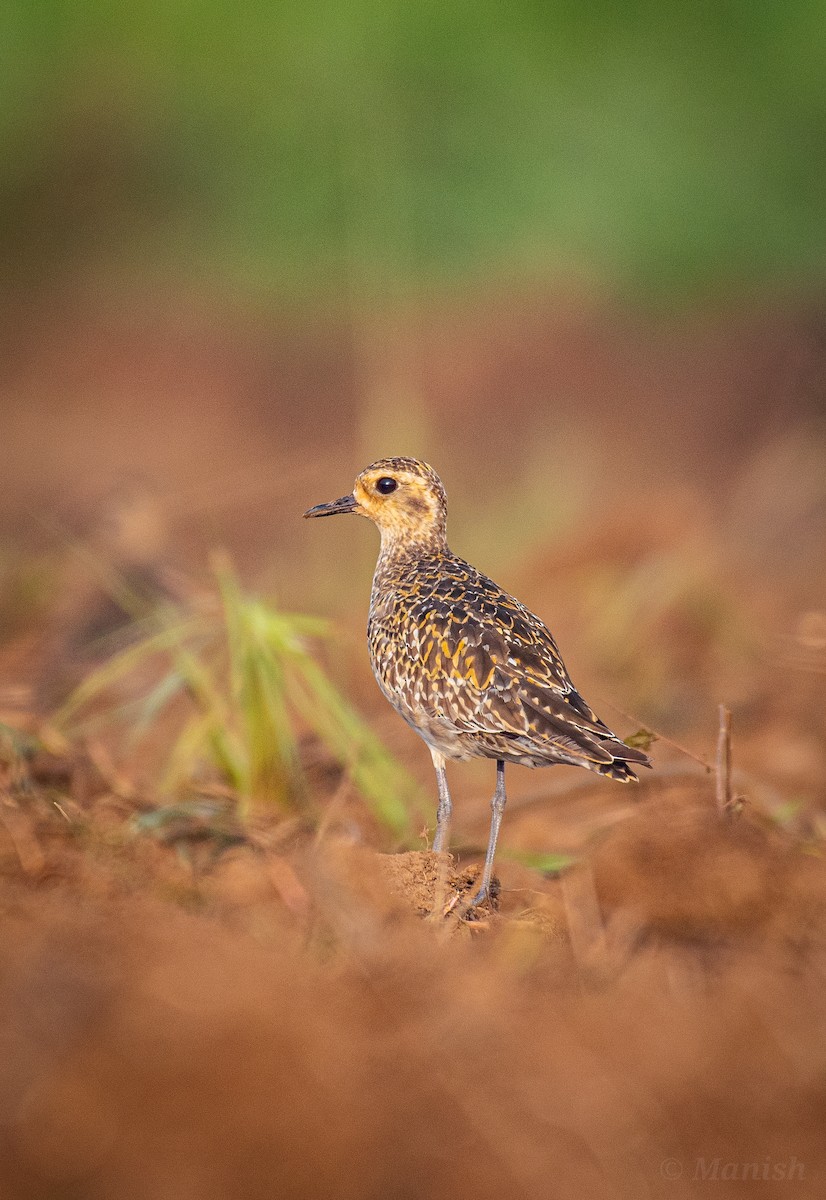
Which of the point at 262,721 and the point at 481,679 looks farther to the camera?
the point at 262,721

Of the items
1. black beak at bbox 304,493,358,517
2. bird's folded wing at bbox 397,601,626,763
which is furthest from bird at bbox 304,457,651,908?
black beak at bbox 304,493,358,517

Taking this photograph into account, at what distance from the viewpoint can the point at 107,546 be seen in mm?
8633

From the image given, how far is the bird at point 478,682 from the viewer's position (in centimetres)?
443

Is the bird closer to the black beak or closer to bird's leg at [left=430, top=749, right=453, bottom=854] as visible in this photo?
bird's leg at [left=430, top=749, right=453, bottom=854]

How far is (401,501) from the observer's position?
573 cm

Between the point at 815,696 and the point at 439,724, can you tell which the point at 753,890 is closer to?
the point at 439,724

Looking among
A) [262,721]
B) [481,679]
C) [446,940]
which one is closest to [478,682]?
[481,679]

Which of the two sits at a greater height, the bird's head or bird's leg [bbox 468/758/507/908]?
the bird's head

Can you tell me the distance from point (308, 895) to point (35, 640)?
4.77m

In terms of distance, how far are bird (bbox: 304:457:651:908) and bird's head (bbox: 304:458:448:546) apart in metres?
0.24

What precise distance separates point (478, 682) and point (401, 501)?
129 cm

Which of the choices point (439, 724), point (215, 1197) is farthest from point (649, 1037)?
point (439, 724)

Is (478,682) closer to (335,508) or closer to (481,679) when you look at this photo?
(481,679)

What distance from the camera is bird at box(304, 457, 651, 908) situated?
4.43 meters
